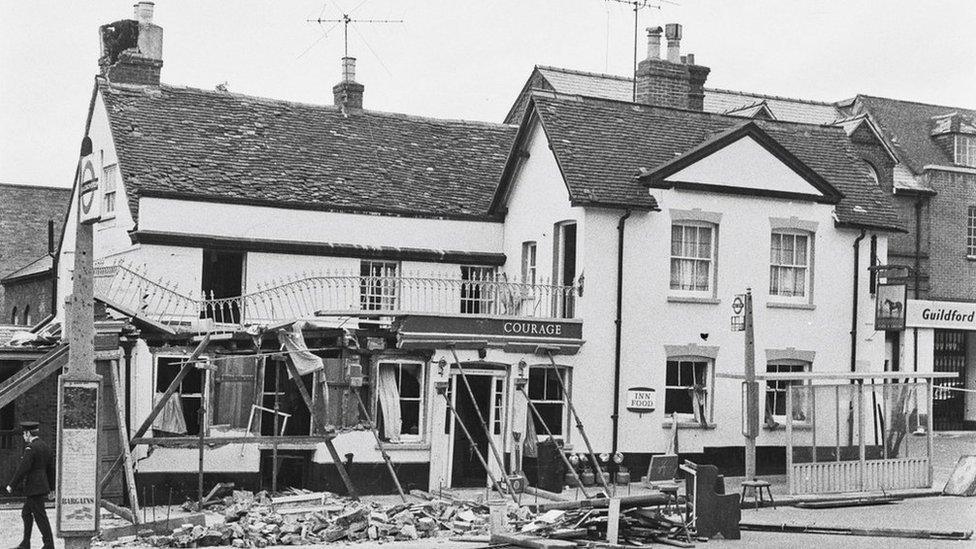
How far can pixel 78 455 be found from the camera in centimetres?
1449

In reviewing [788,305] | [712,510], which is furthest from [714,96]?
[712,510]

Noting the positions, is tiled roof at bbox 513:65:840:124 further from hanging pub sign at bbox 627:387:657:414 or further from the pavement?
the pavement

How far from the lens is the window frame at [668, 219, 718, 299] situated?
2822 centimetres

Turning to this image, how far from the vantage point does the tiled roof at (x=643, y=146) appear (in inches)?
1092

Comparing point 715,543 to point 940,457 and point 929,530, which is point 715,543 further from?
point 940,457

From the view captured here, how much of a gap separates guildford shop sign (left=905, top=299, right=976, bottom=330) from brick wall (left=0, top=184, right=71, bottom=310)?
92.1ft

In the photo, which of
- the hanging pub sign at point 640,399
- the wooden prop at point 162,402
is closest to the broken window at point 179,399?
the wooden prop at point 162,402

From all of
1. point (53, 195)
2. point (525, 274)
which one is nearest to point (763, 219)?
point (525, 274)

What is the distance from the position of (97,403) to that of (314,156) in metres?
15.8

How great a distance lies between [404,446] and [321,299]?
12.7 feet

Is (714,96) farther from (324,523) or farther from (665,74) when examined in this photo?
(324,523)

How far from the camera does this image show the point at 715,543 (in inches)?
762

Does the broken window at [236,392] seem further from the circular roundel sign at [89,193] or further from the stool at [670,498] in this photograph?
the circular roundel sign at [89,193]

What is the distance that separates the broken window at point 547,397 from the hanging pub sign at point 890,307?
7820 mm
